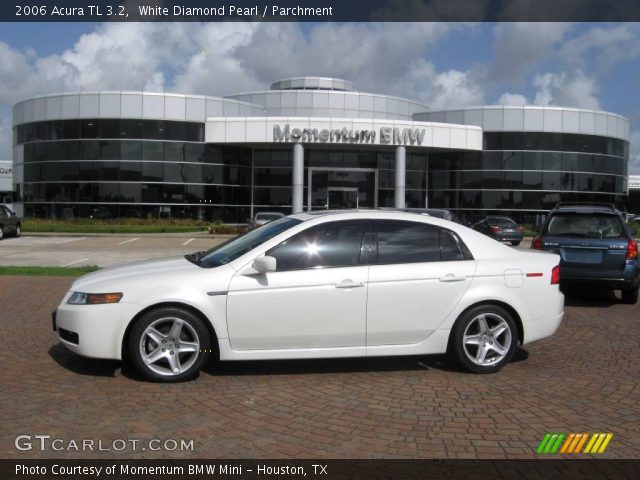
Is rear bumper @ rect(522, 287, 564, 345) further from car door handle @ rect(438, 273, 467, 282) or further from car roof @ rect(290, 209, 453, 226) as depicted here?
car roof @ rect(290, 209, 453, 226)

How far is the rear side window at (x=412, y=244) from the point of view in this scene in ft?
19.5

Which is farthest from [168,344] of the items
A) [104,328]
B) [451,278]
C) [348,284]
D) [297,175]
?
[297,175]

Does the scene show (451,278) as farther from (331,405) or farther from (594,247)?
(594,247)

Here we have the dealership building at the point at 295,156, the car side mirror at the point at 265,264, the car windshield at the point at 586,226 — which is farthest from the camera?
the dealership building at the point at 295,156

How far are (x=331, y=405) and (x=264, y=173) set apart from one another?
123 ft

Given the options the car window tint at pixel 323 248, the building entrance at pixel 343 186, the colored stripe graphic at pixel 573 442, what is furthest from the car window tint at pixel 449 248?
the building entrance at pixel 343 186

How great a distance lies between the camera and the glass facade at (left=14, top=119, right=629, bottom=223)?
124 ft

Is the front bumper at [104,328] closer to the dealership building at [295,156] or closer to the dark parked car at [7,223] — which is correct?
the dark parked car at [7,223]

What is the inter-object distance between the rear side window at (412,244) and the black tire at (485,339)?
0.59m

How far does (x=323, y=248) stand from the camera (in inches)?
231

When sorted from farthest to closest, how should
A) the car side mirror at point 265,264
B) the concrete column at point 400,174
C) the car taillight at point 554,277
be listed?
the concrete column at point 400,174
the car taillight at point 554,277
the car side mirror at point 265,264
